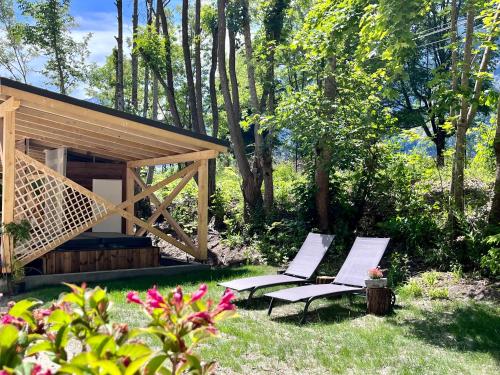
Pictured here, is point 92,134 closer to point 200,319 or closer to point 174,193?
point 174,193

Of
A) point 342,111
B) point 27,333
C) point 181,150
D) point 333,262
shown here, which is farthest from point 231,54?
point 27,333

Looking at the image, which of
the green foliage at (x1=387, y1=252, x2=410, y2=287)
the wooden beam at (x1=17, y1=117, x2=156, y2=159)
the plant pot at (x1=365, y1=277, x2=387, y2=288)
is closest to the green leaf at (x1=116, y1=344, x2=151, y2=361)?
the plant pot at (x1=365, y1=277, x2=387, y2=288)

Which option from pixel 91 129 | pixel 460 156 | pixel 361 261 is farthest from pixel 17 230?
pixel 460 156

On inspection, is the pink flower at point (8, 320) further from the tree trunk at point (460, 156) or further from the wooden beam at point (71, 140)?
the wooden beam at point (71, 140)

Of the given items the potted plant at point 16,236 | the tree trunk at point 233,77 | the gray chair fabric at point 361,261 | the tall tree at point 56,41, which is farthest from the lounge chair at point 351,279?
the tall tree at point 56,41

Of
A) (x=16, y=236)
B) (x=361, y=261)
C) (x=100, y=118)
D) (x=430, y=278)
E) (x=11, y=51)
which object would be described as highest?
(x=11, y=51)

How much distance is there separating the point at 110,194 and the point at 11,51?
20302mm

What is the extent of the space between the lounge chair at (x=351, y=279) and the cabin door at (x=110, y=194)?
335 inches

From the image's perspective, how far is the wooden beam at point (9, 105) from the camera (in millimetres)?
8016

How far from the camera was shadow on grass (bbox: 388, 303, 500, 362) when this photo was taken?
495 centimetres

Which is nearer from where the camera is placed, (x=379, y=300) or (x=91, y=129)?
(x=379, y=300)

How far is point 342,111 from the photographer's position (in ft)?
33.7

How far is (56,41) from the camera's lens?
23625mm

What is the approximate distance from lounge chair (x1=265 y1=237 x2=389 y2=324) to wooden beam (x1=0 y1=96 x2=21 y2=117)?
499 cm
